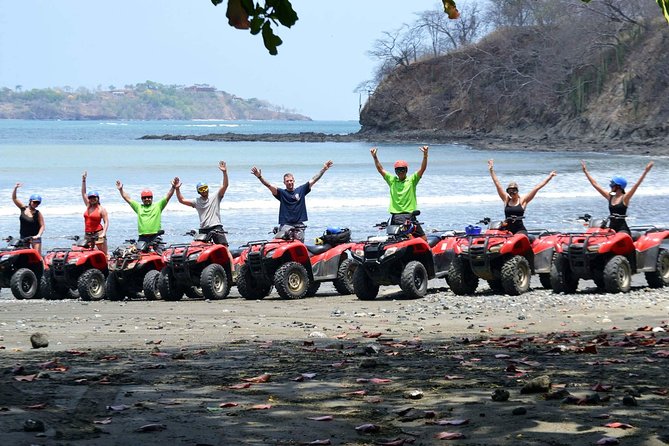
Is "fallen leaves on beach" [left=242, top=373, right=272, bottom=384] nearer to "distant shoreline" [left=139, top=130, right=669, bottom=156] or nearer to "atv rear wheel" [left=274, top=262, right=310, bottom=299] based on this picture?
"atv rear wheel" [left=274, top=262, right=310, bottom=299]

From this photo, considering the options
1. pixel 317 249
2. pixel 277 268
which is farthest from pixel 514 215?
pixel 277 268

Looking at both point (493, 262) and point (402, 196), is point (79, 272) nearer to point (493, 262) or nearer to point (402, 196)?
point (402, 196)

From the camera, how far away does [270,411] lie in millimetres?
7773

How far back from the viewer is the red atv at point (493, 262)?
56.2 feet

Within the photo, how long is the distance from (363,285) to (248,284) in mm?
1720

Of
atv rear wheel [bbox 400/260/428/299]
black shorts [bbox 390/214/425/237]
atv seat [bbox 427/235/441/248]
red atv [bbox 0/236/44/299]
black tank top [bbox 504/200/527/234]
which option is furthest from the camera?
red atv [bbox 0/236/44/299]

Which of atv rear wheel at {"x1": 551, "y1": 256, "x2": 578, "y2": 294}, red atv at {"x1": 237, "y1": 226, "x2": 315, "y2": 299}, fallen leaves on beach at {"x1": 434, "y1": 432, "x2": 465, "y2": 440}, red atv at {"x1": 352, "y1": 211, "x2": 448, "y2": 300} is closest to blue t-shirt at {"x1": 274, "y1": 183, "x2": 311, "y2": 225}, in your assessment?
red atv at {"x1": 237, "y1": 226, "x2": 315, "y2": 299}

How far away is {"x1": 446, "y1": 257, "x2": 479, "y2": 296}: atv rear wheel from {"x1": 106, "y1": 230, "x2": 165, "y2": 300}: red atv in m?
4.38

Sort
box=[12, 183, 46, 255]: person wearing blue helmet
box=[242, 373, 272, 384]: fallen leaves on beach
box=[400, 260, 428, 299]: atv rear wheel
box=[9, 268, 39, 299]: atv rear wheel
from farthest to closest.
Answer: box=[12, 183, 46, 255]: person wearing blue helmet → box=[9, 268, 39, 299]: atv rear wheel → box=[400, 260, 428, 299]: atv rear wheel → box=[242, 373, 272, 384]: fallen leaves on beach

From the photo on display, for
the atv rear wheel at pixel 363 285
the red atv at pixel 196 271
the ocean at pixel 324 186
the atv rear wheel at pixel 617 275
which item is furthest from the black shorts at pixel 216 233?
the atv rear wheel at pixel 617 275

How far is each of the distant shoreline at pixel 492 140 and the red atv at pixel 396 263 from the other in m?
55.7

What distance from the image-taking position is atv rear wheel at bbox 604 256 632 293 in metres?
16.8

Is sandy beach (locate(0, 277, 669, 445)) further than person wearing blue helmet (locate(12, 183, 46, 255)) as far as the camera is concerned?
No

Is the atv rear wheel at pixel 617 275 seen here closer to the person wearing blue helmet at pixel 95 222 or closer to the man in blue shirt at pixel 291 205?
the man in blue shirt at pixel 291 205
